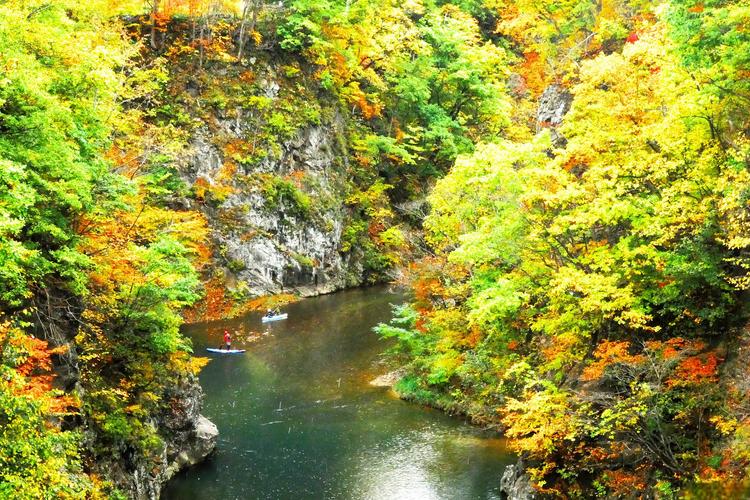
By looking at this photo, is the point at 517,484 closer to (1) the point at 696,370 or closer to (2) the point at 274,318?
(1) the point at 696,370

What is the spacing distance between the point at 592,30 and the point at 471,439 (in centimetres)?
2274

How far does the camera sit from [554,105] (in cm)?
3181

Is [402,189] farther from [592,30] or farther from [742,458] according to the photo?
[742,458]

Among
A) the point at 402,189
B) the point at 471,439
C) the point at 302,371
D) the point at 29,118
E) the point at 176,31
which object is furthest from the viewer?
the point at 402,189

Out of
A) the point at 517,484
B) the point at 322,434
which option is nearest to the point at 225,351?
the point at 322,434

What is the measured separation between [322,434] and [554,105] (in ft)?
69.5

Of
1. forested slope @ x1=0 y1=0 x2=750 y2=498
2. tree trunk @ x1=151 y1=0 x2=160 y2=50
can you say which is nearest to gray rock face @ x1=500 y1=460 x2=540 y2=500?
forested slope @ x1=0 y1=0 x2=750 y2=498

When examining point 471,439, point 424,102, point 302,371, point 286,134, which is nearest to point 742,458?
point 471,439

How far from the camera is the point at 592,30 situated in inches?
1245

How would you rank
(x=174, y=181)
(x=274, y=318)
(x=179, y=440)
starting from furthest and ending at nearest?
(x=174, y=181) → (x=274, y=318) → (x=179, y=440)

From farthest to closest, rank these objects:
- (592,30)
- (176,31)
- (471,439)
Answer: (176,31)
(592,30)
(471,439)

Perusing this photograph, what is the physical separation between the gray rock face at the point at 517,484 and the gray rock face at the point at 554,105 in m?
18.8

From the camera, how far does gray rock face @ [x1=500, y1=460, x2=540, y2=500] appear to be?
16594 mm

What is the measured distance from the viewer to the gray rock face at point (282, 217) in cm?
3862
